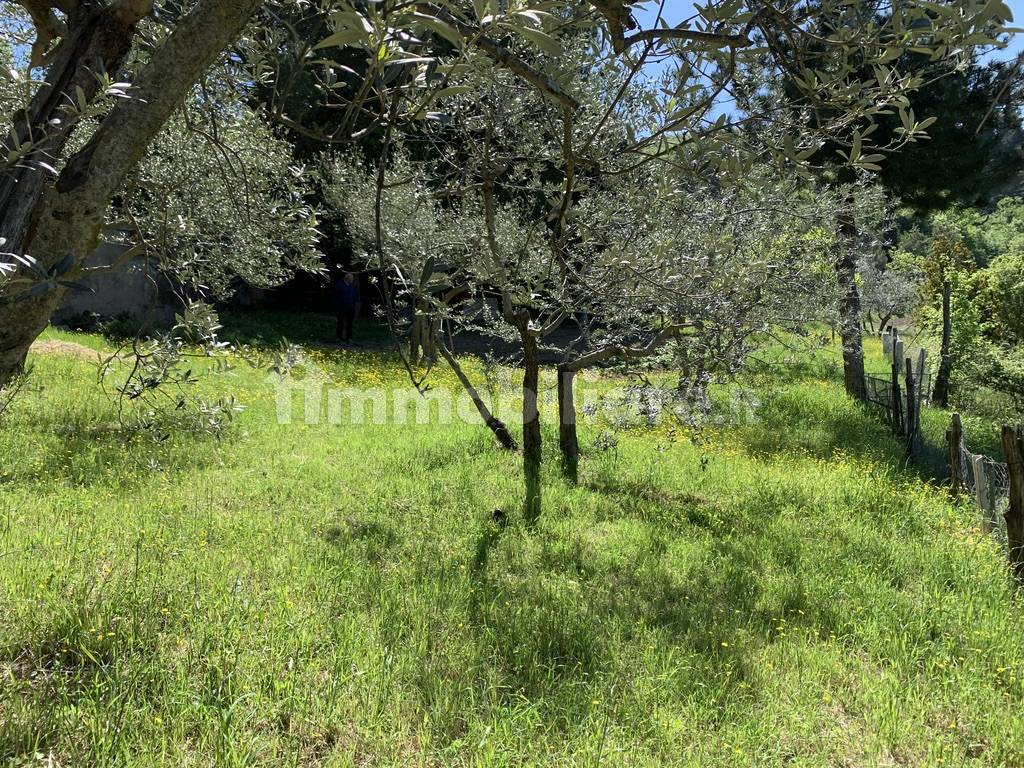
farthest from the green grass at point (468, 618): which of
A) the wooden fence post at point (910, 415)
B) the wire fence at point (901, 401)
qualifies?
the wire fence at point (901, 401)

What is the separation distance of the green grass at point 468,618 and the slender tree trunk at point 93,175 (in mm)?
1526

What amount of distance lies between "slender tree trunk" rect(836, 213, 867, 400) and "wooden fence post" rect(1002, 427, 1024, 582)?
21.7 ft

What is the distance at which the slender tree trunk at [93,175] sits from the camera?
1.75 m

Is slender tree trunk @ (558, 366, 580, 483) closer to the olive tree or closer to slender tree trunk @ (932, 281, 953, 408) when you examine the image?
the olive tree

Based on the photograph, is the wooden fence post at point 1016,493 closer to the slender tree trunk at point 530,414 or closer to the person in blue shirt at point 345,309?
the slender tree trunk at point 530,414

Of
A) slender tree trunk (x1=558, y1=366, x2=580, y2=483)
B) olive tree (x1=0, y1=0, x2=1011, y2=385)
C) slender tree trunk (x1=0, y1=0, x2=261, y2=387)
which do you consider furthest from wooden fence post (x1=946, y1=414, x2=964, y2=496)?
slender tree trunk (x1=0, y1=0, x2=261, y2=387)

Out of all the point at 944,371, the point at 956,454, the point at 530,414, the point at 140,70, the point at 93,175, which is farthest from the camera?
the point at 944,371

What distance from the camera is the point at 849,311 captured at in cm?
1155

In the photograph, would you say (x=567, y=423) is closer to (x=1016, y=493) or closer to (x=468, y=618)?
(x=468, y=618)

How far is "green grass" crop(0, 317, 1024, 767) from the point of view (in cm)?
256

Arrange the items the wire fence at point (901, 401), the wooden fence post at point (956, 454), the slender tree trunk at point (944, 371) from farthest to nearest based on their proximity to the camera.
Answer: the slender tree trunk at point (944, 371) → the wire fence at point (901, 401) → the wooden fence post at point (956, 454)

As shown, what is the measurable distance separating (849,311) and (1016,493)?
7818mm

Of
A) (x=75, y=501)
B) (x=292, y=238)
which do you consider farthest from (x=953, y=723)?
(x=75, y=501)

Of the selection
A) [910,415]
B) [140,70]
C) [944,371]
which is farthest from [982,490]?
[944,371]
